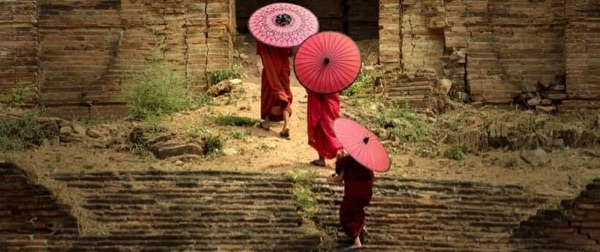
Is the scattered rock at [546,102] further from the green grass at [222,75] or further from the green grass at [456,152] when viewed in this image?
the green grass at [222,75]

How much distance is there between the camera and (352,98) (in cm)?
2148

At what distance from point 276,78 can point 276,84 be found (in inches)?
3.0

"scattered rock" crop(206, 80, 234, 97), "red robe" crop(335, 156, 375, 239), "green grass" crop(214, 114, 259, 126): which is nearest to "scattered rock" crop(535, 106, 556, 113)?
"green grass" crop(214, 114, 259, 126)

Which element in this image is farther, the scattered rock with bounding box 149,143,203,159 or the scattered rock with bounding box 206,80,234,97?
the scattered rock with bounding box 206,80,234,97

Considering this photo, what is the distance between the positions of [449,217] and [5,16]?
8.20 metres

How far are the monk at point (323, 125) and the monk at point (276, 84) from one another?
1.41 meters

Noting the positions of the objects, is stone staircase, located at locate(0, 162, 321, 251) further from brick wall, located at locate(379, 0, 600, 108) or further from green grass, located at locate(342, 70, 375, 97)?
brick wall, located at locate(379, 0, 600, 108)

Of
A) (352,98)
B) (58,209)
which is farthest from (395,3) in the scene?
(58,209)

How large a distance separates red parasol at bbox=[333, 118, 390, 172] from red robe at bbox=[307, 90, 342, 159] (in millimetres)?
1811

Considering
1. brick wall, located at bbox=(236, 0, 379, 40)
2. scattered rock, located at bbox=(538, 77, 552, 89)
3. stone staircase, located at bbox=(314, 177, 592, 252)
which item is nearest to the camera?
stone staircase, located at bbox=(314, 177, 592, 252)

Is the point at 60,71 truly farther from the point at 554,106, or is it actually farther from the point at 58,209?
the point at 554,106

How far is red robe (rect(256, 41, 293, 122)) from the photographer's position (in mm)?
19531

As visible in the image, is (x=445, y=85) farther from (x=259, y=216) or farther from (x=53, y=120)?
(x=259, y=216)

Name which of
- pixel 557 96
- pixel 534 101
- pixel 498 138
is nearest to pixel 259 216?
pixel 498 138
